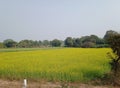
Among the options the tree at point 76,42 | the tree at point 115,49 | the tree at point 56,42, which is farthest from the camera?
the tree at point 56,42

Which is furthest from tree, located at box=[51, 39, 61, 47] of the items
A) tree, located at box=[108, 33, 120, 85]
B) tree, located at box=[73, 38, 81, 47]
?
tree, located at box=[108, 33, 120, 85]

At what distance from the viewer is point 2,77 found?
14.1 m

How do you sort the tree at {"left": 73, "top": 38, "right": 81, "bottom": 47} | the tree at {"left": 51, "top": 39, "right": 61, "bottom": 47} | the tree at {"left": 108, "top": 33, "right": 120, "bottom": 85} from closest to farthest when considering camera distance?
the tree at {"left": 108, "top": 33, "right": 120, "bottom": 85} → the tree at {"left": 73, "top": 38, "right": 81, "bottom": 47} → the tree at {"left": 51, "top": 39, "right": 61, "bottom": 47}

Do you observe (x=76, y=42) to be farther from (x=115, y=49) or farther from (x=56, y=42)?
(x=115, y=49)

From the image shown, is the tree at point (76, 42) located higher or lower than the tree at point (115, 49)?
higher

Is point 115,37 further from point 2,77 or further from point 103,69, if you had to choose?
point 2,77

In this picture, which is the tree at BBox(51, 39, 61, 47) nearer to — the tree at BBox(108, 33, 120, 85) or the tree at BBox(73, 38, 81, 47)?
the tree at BBox(73, 38, 81, 47)

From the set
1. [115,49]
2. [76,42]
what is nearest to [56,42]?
[76,42]

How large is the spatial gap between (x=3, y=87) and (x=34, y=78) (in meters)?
2.52

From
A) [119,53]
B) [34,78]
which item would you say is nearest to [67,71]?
[34,78]

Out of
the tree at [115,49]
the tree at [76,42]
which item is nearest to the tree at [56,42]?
the tree at [76,42]

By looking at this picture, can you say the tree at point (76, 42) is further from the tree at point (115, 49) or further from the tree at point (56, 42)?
the tree at point (115, 49)

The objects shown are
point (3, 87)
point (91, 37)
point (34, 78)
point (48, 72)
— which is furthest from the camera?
point (91, 37)

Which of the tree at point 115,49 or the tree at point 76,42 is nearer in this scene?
the tree at point 115,49
